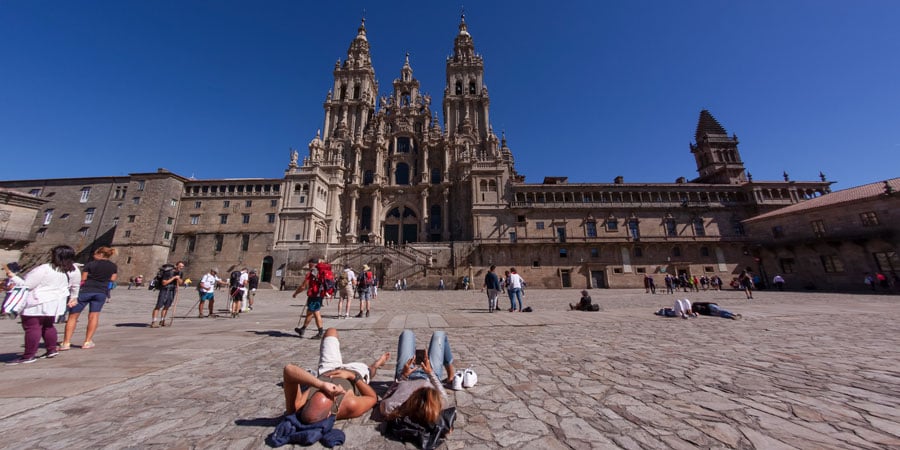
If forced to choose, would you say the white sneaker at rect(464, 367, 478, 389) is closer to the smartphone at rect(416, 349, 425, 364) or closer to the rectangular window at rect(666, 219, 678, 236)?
the smartphone at rect(416, 349, 425, 364)


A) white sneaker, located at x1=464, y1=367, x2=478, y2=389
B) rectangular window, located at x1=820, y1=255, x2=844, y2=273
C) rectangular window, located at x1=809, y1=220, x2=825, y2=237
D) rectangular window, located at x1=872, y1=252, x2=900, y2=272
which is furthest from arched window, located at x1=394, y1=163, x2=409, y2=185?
rectangular window, located at x1=872, y1=252, x2=900, y2=272

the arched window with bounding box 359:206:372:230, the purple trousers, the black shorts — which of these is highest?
the arched window with bounding box 359:206:372:230

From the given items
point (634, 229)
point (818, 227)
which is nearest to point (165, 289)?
point (634, 229)

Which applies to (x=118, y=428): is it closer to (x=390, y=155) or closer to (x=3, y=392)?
(x=3, y=392)

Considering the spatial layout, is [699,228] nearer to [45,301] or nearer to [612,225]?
[612,225]

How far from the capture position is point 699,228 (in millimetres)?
33250

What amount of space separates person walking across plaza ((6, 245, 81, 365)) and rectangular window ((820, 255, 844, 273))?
135ft

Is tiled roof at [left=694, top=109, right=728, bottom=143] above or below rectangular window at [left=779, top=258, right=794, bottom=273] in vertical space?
above

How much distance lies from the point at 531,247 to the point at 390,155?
79.0 feet

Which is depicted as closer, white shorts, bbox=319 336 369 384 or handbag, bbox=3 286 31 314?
white shorts, bbox=319 336 369 384

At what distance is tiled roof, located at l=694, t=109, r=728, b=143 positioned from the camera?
143 ft

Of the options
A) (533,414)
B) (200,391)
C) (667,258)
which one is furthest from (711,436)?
(667,258)

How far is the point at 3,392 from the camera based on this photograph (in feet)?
10.4

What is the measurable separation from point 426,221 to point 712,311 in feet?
104
